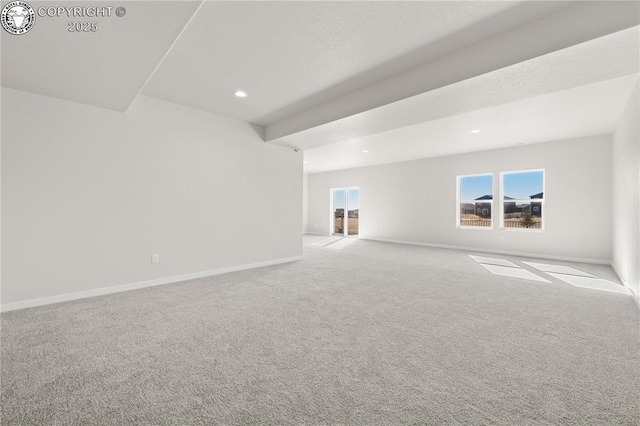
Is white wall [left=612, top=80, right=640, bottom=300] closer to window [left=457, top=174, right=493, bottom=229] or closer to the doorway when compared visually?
window [left=457, top=174, right=493, bottom=229]

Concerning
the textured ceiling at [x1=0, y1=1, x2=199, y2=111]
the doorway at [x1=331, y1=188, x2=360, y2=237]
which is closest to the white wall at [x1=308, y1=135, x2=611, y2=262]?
the doorway at [x1=331, y1=188, x2=360, y2=237]

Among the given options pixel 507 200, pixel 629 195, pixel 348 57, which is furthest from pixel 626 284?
pixel 348 57

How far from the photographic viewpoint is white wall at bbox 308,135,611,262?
536 cm

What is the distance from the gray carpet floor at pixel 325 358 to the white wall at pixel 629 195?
2.00 feet

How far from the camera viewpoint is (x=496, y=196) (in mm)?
6703

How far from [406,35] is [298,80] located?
4.47ft

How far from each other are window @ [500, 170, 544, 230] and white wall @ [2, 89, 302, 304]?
586 centimetres

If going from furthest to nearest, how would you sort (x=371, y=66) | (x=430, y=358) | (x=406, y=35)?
1. (x=371, y=66)
2. (x=406, y=35)
3. (x=430, y=358)

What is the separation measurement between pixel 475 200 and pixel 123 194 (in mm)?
7735

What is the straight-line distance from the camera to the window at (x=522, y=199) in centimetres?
619

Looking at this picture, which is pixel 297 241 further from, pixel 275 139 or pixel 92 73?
pixel 92 73

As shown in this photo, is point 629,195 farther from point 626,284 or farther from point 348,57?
point 348,57

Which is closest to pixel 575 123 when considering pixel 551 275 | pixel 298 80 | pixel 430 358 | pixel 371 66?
pixel 551 275

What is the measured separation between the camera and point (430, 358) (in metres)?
1.91
